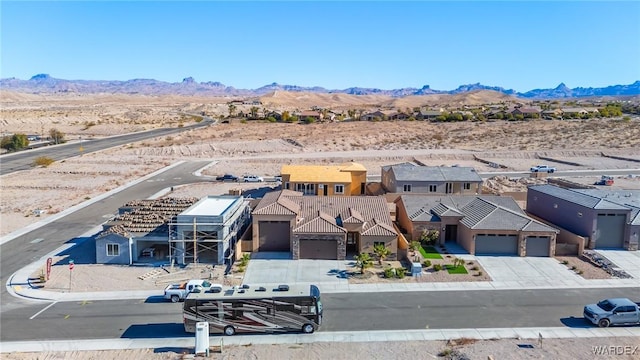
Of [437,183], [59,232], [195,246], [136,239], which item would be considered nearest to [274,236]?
[195,246]

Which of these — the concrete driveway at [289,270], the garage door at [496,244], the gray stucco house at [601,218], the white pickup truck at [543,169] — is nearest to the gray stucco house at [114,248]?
the concrete driveway at [289,270]

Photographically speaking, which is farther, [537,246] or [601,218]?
[601,218]

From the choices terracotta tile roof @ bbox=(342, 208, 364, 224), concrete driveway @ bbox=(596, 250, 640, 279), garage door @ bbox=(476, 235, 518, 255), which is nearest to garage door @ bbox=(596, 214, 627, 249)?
concrete driveway @ bbox=(596, 250, 640, 279)

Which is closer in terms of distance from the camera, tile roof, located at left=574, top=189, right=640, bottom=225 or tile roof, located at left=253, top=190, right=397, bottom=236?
tile roof, located at left=253, top=190, right=397, bottom=236

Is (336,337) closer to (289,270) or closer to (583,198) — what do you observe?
(289,270)

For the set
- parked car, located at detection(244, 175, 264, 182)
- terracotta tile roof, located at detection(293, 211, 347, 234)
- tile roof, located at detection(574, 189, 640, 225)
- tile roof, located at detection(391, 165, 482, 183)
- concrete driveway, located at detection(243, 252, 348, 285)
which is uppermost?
tile roof, located at detection(391, 165, 482, 183)

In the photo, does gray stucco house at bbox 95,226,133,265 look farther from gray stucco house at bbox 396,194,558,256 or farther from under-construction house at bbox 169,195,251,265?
gray stucco house at bbox 396,194,558,256

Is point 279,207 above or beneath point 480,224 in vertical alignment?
above
